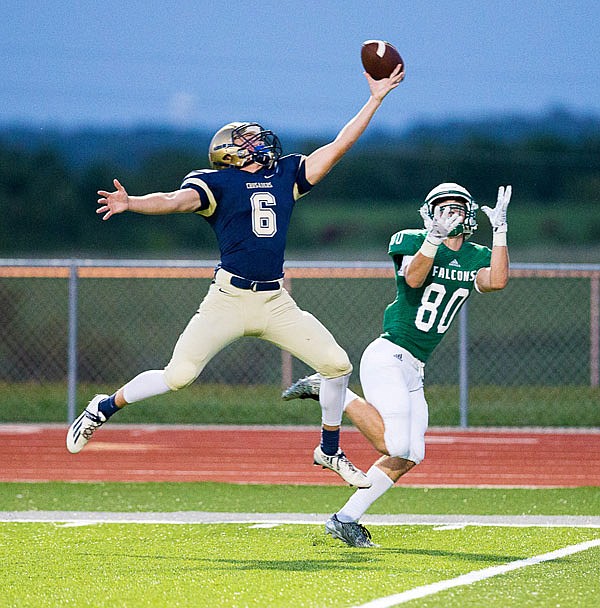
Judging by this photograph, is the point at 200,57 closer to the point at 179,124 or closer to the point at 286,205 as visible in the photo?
the point at 179,124

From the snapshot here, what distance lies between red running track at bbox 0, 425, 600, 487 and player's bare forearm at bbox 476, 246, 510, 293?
3.64 meters

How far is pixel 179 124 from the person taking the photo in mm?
42531

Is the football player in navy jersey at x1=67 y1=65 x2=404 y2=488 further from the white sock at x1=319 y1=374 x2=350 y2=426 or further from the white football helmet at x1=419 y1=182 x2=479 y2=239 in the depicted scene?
the white football helmet at x1=419 y1=182 x2=479 y2=239

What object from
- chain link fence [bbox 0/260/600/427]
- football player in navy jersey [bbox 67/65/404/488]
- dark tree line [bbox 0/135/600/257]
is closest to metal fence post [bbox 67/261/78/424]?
chain link fence [bbox 0/260/600/427]

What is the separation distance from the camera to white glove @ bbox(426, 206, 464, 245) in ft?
23.7

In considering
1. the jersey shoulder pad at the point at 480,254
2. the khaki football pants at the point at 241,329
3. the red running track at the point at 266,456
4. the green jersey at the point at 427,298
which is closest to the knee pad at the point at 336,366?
the khaki football pants at the point at 241,329

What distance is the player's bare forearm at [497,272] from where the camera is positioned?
24.7 ft

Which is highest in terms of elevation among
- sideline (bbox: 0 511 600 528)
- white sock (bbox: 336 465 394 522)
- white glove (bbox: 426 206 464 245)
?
white glove (bbox: 426 206 464 245)

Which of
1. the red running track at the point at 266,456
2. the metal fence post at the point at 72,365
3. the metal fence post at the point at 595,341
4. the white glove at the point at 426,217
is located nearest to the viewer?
the white glove at the point at 426,217

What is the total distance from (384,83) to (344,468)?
2.18 metres

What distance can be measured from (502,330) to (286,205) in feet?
67.5

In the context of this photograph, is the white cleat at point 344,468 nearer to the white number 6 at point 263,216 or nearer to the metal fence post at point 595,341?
the white number 6 at point 263,216

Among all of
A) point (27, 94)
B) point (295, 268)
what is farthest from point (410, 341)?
point (27, 94)

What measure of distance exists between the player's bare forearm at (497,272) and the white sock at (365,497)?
1.23 metres
